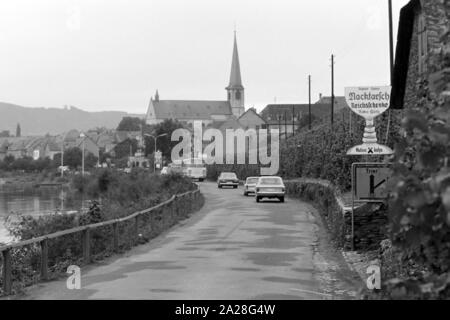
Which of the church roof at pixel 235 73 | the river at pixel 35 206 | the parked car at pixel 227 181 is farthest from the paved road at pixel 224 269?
the church roof at pixel 235 73

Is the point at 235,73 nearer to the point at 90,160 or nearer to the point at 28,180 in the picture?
the point at 90,160

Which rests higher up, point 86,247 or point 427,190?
point 427,190

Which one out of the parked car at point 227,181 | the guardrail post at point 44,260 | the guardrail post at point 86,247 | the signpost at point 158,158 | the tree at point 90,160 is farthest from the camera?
the tree at point 90,160

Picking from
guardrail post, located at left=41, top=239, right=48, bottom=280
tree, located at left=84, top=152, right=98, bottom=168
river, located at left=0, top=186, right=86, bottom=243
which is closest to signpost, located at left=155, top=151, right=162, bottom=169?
river, located at left=0, top=186, right=86, bottom=243

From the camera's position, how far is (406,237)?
15.8 ft

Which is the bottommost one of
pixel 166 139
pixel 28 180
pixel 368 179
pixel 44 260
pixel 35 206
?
pixel 28 180

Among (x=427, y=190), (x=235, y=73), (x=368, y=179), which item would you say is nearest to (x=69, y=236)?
(x=368, y=179)

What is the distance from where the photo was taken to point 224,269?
43.9ft

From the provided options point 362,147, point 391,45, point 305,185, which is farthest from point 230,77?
point 362,147

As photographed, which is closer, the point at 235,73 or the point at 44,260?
the point at 44,260

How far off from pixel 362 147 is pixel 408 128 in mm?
10301

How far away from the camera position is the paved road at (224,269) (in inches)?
425

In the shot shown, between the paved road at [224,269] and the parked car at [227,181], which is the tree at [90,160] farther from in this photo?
the paved road at [224,269]
